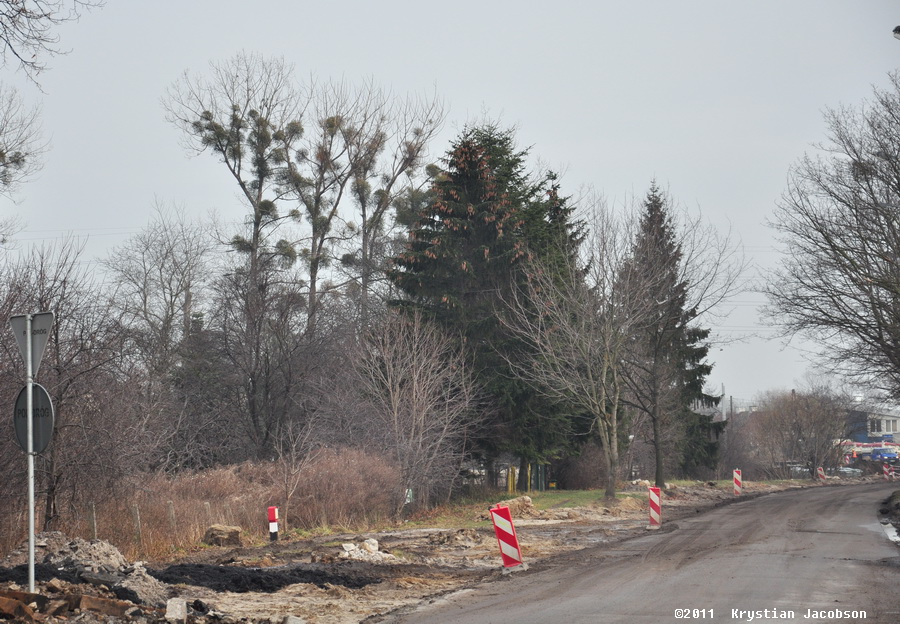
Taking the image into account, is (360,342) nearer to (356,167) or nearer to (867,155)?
(356,167)

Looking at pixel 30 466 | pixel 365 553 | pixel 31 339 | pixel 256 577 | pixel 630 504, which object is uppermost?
pixel 31 339

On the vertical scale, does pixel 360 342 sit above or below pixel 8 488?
above

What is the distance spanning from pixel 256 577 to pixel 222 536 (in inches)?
243

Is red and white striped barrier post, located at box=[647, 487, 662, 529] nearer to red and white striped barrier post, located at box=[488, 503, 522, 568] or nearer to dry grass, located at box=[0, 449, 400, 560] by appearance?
dry grass, located at box=[0, 449, 400, 560]

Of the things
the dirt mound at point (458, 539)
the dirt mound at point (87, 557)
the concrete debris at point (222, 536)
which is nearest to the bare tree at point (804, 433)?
the dirt mound at point (458, 539)

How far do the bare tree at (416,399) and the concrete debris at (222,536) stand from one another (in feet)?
30.4

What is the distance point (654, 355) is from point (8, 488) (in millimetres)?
26740

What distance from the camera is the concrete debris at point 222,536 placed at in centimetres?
1841

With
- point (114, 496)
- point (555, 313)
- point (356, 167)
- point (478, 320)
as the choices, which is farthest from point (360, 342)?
point (114, 496)

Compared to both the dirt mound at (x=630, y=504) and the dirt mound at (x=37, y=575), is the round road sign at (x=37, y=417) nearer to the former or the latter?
the dirt mound at (x=37, y=575)

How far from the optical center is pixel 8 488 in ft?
51.8

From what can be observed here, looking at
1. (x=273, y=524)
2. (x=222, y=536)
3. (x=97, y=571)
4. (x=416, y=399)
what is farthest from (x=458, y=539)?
(x=416, y=399)

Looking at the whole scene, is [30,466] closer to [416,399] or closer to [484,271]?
[416,399]

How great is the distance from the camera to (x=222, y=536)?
60.4 ft
